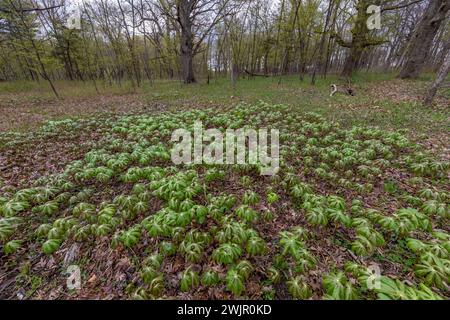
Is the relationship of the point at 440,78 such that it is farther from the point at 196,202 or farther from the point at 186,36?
the point at 186,36

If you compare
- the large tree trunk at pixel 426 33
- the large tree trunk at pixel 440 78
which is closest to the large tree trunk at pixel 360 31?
the large tree trunk at pixel 426 33

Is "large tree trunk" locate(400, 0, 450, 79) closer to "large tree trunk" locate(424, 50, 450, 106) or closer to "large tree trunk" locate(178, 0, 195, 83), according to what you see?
"large tree trunk" locate(424, 50, 450, 106)

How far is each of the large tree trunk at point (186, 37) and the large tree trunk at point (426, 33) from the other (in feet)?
54.1

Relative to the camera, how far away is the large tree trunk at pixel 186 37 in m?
16.1

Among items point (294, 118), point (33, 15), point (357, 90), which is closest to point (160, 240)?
point (294, 118)

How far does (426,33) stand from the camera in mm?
11328

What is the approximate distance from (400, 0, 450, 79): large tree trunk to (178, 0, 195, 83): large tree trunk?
54.1ft

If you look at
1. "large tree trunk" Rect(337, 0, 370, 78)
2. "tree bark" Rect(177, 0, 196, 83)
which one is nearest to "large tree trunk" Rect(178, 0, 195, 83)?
"tree bark" Rect(177, 0, 196, 83)

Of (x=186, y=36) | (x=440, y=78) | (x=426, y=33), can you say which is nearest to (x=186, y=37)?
(x=186, y=36)

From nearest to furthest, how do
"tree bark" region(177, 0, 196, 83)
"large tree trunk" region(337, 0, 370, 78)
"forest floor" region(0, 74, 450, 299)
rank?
"forest floor" region(0, 74, 450, 299) < "large tree trunk" region(337, 0, 370, 78) < "tree bark" region(177, 0, 196, 83)

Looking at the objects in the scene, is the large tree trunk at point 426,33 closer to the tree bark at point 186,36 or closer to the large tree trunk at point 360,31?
the large tree trunk at point 360,31

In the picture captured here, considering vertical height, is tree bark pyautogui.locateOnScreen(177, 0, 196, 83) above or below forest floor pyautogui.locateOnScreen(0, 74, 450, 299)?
above

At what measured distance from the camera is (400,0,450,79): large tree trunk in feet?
35.0

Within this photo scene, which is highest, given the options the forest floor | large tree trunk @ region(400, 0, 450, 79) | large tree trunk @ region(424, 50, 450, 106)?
large tree trunk @ region(400, 0, 450, 79)
